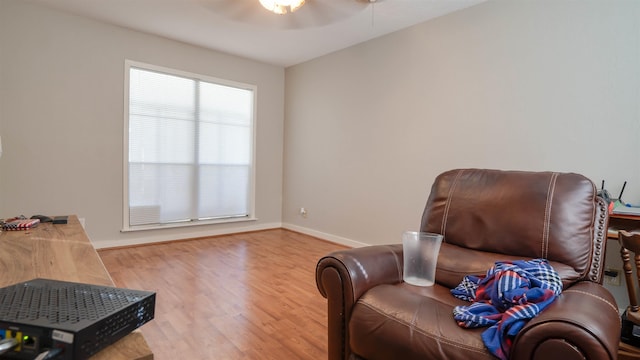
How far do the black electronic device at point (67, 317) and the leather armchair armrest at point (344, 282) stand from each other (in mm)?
769

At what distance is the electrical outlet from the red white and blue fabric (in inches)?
51.7

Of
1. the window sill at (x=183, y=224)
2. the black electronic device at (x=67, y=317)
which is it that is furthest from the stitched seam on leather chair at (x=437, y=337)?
the window sill at (x=183, y=224)

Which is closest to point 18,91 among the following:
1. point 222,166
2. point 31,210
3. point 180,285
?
point 31,210

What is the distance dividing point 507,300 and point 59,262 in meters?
1.57

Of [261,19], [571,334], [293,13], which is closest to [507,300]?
[571,334]

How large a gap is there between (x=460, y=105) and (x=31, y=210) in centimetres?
429

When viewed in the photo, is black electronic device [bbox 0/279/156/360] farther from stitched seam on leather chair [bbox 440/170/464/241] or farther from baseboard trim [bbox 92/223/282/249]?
baseboard trim [bbox 92/223/282/249]

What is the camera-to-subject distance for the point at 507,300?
3.60 ft

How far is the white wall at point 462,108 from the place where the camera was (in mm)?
2137

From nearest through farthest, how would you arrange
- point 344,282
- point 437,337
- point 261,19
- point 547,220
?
point 437,337
point 344,282
point 547,220
point 261,19

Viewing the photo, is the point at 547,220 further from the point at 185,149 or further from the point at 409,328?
the point at 185,149

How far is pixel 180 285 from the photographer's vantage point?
8.44 ft

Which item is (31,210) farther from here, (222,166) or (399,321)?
(399,321)

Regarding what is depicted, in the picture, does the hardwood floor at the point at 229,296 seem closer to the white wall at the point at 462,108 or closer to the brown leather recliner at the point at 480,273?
the brown leather recliner at the point at 480,273
